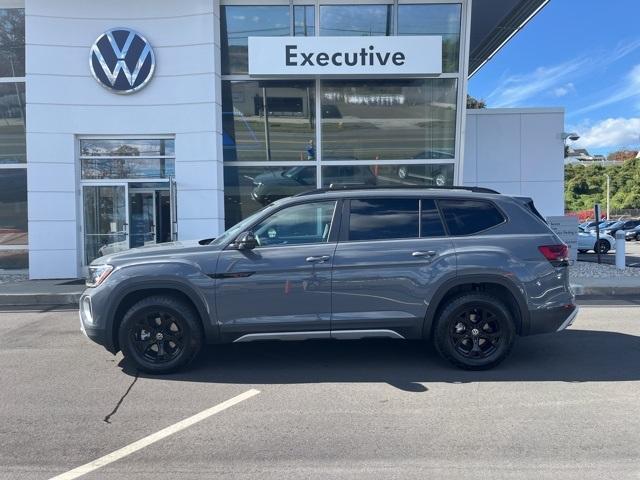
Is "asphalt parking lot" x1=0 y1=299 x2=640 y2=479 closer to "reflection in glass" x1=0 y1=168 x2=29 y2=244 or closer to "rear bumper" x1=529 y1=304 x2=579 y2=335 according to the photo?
"rear bumper" x1=529 y1=304 x2=579 y2=335

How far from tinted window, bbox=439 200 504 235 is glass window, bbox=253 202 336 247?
1240 millimetres

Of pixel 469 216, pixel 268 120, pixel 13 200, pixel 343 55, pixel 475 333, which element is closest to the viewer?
pixel 475 333

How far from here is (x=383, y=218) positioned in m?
5.80

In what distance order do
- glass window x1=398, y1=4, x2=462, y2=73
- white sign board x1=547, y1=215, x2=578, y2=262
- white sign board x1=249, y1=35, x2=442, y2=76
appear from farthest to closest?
white sign board x1=547, y1=215, x2=578, y2=262, glass window x1=398, y1=4, x2=462, y2=73, white sign board x1=249, y1=35, x2=442, y2=76

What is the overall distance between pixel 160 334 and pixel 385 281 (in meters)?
2.37

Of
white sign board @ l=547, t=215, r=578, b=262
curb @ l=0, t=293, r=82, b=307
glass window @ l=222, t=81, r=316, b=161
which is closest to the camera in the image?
curb @ l=0, t=293, r=82, b=307

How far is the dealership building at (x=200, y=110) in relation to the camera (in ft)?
42.3

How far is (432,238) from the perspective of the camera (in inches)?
225

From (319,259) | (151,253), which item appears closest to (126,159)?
(151,253)

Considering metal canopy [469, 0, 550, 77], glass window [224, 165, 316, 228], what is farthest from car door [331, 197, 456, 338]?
metal canopy [469, 0, 550, 77]

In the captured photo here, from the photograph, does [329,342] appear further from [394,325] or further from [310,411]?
[310,411]

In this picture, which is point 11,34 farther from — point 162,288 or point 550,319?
point 550,319

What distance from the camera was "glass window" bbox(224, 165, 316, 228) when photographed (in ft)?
46.4

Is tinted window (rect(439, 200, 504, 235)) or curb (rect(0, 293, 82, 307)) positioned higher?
tinted window (rect(439, 200, 504, 235))
